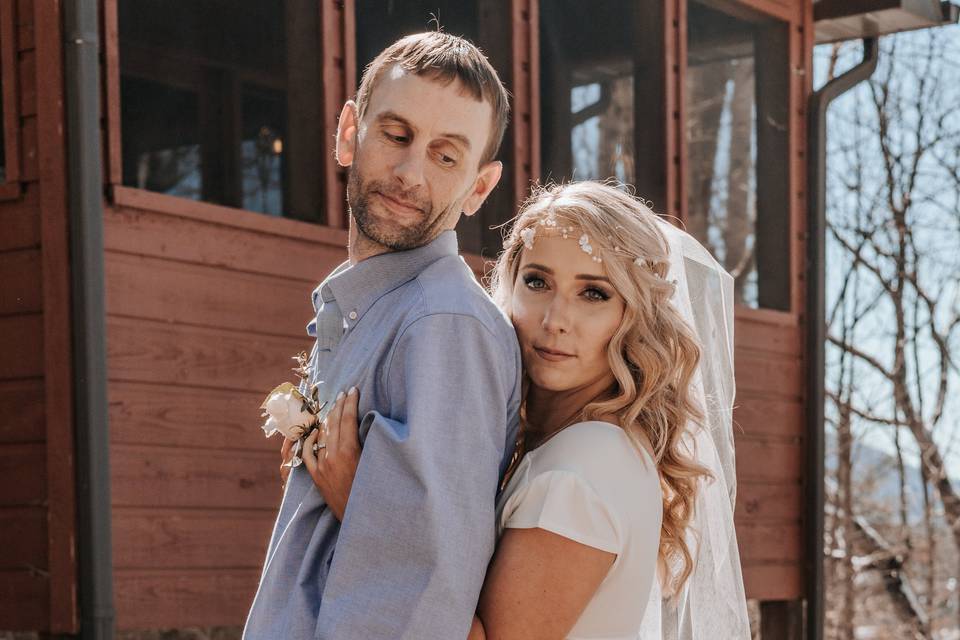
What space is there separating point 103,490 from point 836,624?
851 cm

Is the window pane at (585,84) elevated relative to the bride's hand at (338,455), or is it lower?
elevated

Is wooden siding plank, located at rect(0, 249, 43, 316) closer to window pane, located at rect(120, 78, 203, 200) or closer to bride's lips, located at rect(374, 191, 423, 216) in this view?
window pane, located at rect(120, 78, 203, 200)

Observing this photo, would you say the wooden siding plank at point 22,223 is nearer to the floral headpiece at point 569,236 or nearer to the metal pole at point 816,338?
the floral headpiece at point 569,236

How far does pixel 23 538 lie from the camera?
4277 millimetres

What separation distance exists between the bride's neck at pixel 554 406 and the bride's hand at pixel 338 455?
0.43m

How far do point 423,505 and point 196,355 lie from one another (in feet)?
9.53

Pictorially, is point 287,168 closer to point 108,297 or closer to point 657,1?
point 108,297

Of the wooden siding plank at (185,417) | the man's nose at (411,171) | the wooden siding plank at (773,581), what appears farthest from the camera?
the wooden siding plank at (773,581)

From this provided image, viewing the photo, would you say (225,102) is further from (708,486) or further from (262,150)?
(708,486)

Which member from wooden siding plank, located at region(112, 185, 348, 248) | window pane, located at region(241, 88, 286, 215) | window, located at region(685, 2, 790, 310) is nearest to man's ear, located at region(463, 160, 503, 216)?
wooden siding plank, located at region(112, 185, 348, 248)

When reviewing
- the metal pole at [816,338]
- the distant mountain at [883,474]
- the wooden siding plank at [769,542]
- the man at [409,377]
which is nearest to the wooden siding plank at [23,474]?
the man at [409,377]

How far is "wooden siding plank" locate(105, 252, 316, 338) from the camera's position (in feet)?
14.6

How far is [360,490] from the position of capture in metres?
1.97

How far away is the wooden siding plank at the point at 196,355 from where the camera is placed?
445 centimetres
